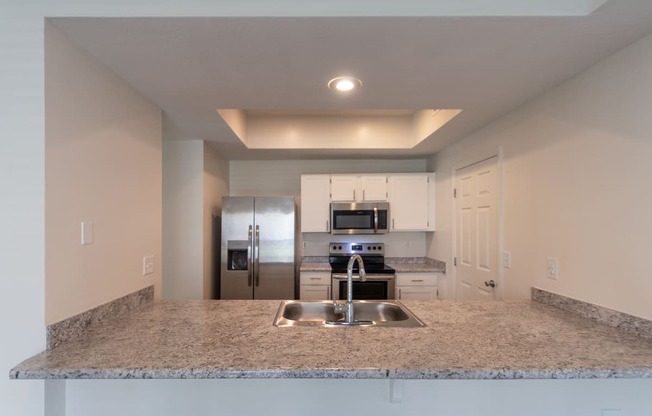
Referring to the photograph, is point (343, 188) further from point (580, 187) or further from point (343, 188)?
point (580, 187)

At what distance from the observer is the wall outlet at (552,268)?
174 cm

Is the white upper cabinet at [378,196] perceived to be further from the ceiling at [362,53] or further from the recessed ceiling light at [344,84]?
the recessed ceiling light at [344,84]

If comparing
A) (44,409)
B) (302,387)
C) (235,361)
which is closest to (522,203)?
(302,387)

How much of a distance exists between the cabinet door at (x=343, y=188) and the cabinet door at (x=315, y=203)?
7 cm

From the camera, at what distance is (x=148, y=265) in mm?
1922

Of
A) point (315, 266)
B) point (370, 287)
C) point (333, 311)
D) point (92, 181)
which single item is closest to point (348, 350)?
point (333, 311)

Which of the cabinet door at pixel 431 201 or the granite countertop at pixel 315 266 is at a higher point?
the cabinet door at pixel 431 201

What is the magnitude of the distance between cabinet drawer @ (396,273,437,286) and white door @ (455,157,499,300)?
0.41 m

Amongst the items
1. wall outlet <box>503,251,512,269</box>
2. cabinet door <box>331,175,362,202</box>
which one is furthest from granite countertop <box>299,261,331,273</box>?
wall outlet <box>503,251,512,269</box>

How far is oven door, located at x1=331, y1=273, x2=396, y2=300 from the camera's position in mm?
3238

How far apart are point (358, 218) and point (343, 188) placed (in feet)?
1.32

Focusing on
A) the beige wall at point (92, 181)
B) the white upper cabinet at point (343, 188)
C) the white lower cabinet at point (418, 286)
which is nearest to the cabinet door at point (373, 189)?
the white upper cabinet at point (343, 188)

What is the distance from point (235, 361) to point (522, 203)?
6.47 feet

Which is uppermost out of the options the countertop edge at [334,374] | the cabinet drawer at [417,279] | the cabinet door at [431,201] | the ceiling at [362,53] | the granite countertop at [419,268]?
the ceiling at [362,53]
